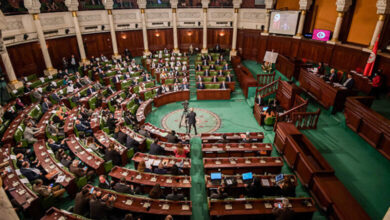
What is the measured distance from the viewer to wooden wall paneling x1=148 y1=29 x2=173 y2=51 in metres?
22.6

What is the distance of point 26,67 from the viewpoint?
52.4ft


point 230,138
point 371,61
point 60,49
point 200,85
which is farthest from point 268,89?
point 60,49

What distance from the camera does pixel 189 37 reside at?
23016 millimetres

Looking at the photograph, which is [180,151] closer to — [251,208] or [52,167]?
[251,208]

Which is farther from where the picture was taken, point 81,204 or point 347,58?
point 347,58

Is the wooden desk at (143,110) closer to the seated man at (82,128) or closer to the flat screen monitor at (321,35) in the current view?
the seated man at (82,128)

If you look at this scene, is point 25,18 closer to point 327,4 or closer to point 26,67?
point 26,67

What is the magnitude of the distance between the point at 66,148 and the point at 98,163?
82.9 inches

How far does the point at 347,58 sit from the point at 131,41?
704 inches

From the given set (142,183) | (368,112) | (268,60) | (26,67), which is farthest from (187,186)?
(26,67)

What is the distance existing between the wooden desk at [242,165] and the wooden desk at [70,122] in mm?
6008

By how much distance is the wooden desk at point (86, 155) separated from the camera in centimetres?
771

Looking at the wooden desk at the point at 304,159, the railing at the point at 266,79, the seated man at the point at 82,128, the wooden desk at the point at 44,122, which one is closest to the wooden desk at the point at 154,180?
the seated man at the point at 82,128

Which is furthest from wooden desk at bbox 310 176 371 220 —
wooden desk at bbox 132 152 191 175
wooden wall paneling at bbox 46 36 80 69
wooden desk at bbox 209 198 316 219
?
wooden wall paneling at bbox 46 36 80 69
